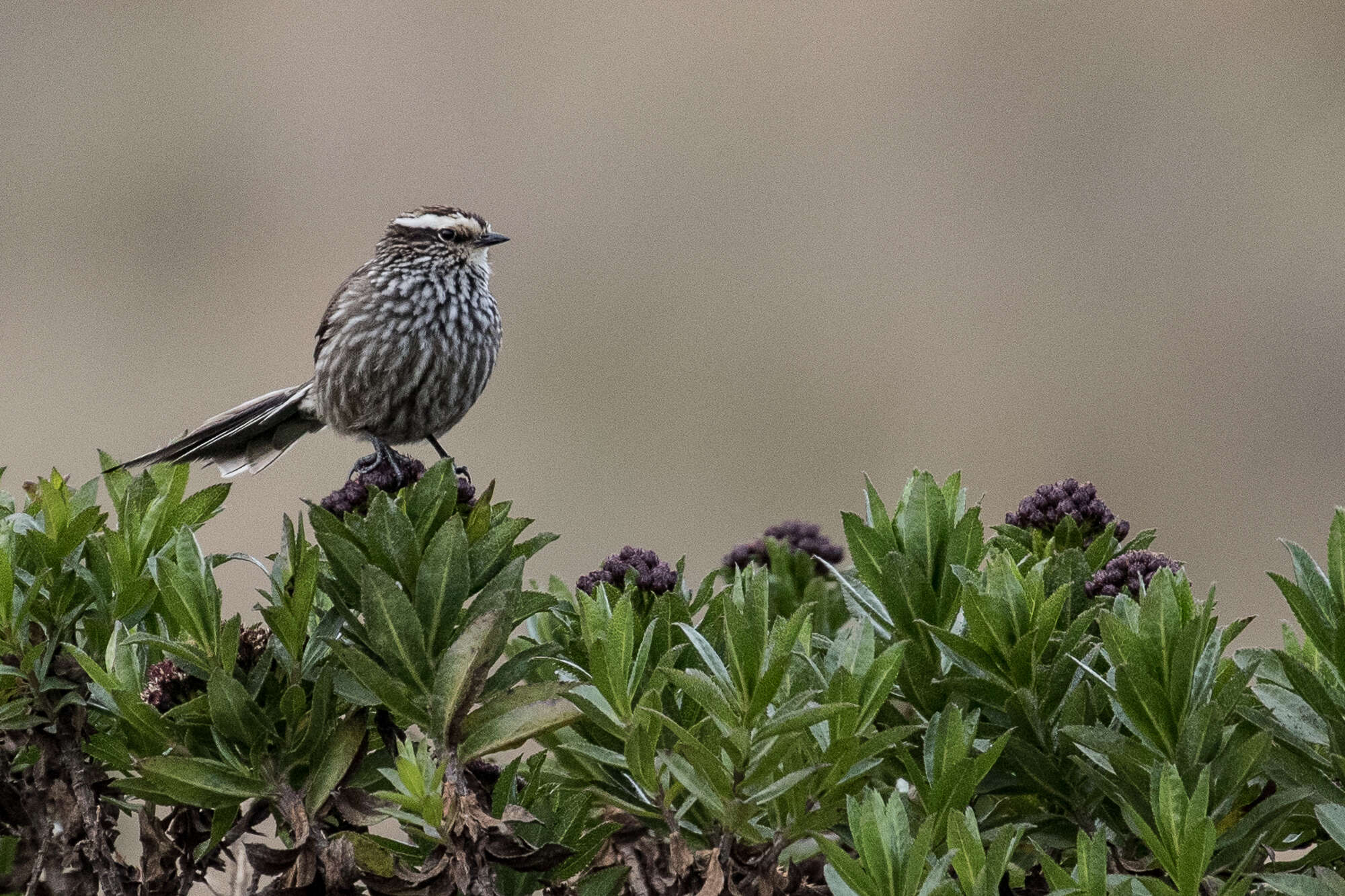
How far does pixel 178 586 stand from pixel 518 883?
0.56 metres

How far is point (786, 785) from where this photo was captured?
1.43 metres

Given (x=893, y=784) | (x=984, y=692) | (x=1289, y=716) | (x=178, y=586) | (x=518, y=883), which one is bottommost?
(x=518, y=883)

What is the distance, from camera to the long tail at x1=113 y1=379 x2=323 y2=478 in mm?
4578

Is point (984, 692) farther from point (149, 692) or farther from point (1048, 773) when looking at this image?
point (149, 692)

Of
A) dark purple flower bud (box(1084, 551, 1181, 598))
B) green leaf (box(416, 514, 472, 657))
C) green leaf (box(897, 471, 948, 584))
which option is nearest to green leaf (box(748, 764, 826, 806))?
green leaf (box(416, 514, 472, 657))

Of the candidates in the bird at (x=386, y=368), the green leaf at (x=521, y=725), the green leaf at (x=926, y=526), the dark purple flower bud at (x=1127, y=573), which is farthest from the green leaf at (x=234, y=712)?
the bird at (x=386, y=368)

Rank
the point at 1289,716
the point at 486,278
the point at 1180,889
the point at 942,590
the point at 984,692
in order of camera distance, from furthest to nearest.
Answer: the point at 486,278, the point at 942,590, the point at 984,692, the point at 1289,716, the point at 1180,889

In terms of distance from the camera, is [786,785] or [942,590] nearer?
[786,785]

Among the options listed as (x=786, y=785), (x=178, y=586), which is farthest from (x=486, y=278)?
(x=786, y=785)

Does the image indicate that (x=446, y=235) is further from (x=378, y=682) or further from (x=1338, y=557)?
(x=1338, y=557)

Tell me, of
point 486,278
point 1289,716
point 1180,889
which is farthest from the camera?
point 486,278

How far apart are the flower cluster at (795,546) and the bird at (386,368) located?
5.38 feet

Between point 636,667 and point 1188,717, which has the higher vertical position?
point 1188,717

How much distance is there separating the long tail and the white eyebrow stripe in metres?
0.84
